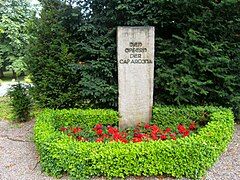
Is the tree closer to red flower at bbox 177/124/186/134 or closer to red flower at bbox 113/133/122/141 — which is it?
red flower at bbox 113/133/122/141

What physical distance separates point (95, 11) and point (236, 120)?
436cm

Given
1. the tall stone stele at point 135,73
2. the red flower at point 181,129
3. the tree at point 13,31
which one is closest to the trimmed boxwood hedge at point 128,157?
the red flower at point 181,129

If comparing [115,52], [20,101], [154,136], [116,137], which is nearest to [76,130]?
[116,137]

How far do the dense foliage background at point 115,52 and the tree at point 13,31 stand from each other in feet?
40.4

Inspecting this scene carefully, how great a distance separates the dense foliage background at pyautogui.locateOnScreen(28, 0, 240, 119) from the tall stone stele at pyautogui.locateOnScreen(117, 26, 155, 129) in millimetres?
408

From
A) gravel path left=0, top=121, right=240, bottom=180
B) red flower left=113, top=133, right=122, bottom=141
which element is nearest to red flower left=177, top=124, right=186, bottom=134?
gravel path left=0, top=121, right=240, bottom=180

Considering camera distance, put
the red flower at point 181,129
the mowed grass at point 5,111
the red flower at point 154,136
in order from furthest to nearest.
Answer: the mowed grass at point 5,111, the red flower at point 181,129, the red flower at point 154,136

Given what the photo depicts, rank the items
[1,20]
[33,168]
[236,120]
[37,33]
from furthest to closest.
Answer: [1,20], [236,120], [37,33], [33,168]

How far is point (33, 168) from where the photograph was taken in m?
4.54

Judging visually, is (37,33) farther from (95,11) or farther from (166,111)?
(166,111)

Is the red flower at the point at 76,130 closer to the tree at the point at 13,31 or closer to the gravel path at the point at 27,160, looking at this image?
the gravel path at the point at 27,160

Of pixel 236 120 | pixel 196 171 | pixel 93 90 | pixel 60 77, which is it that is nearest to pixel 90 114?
pixel 93 90

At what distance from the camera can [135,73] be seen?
5836 mm

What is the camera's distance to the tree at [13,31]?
17.9 metres
